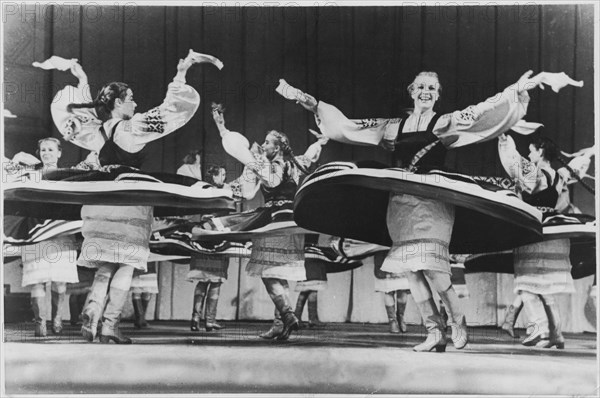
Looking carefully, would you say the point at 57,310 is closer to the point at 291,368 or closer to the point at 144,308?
the point at 144,308

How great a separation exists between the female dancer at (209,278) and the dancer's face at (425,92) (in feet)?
4.61

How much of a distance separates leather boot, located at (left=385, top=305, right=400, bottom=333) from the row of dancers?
8 cm

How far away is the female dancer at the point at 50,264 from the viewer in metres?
5.55

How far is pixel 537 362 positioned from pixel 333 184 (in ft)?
5.80

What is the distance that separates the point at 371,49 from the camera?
5652 mm

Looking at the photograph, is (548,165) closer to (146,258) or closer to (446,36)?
(446,36)

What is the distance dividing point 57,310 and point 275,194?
167 centimetres

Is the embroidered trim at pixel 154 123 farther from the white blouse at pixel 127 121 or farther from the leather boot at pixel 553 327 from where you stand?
the leather boot at pixel 553 327

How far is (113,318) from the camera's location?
544 centimetres

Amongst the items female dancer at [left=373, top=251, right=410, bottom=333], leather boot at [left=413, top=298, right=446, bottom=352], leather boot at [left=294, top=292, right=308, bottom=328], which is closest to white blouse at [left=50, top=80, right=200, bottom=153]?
leather boot at [left=294, top=292, right=308, bottom=328]

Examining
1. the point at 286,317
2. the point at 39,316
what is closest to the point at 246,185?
the point at 286,317

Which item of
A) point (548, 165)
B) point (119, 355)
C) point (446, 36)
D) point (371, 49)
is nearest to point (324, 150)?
point (371, 49)

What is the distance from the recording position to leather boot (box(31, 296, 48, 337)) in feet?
18.1

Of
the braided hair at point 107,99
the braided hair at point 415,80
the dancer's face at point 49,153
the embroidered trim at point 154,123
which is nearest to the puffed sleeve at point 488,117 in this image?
the braided hair at point 415,80
